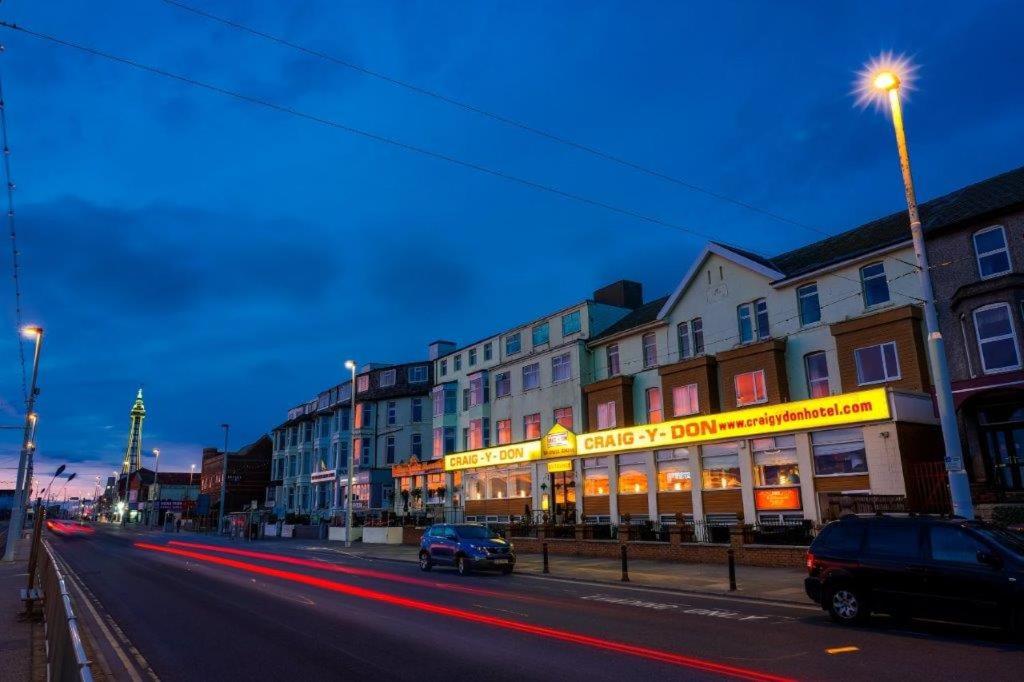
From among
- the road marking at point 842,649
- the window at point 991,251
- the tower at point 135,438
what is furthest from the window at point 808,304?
the tower at point 135,438

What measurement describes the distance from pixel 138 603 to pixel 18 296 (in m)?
14.0

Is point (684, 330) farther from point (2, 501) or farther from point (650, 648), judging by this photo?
point (2, 501)

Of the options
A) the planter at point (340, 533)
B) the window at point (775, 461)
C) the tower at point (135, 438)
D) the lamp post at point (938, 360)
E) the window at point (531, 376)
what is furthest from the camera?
the tower at point (135, 438)

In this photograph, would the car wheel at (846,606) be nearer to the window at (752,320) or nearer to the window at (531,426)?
the window at (752,320)

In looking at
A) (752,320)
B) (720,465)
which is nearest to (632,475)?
(720,465)

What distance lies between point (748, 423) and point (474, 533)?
1200cm

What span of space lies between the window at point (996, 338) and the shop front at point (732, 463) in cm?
246

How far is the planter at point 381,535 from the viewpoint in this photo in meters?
42.9

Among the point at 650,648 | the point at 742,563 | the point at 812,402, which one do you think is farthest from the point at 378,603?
the point at 812,402

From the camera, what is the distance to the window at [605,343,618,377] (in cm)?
3722

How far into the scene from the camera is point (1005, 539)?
10.4 meters

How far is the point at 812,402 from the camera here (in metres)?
25.2

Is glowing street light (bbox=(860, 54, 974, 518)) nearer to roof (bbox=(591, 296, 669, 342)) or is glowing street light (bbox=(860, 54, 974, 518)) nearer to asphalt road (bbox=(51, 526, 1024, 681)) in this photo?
asphalt road (bbox=(51, 526, 1024, 681))

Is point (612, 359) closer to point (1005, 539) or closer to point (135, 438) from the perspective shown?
point (1005, 539)
